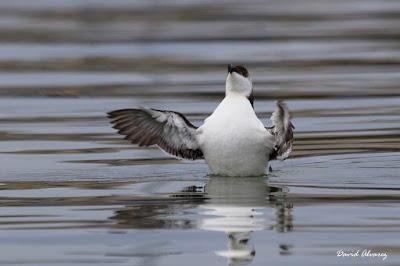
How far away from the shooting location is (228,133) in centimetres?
1190

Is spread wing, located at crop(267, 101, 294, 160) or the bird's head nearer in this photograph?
spread wing, located at crop(267, 101, 294, 160)

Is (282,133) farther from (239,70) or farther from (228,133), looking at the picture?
(239,70)

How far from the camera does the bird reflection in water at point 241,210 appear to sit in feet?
30.6

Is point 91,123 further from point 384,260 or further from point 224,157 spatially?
point 384,260

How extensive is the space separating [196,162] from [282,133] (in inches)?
77.4

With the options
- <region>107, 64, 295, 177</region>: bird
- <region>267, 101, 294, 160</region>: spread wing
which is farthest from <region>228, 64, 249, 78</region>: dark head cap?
<region>267, 101, 294, 160</region>: spread wing

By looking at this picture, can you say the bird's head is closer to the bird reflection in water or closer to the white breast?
the white breast

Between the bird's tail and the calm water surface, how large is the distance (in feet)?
0.89

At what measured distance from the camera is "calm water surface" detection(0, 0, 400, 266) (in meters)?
9.52

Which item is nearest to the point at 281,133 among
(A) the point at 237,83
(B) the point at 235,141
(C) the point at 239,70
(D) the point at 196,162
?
(B) the point at 235,141

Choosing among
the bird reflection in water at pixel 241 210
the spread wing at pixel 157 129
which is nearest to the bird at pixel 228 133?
the spread wing at pixel 157 129

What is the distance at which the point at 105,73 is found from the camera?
21.5 m

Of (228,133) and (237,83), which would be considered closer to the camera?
(228,133)

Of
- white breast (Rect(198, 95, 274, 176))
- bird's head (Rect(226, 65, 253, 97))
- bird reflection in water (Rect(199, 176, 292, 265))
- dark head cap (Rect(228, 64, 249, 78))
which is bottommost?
bird reflection in water (Rect(199, 176, 292, 265))
